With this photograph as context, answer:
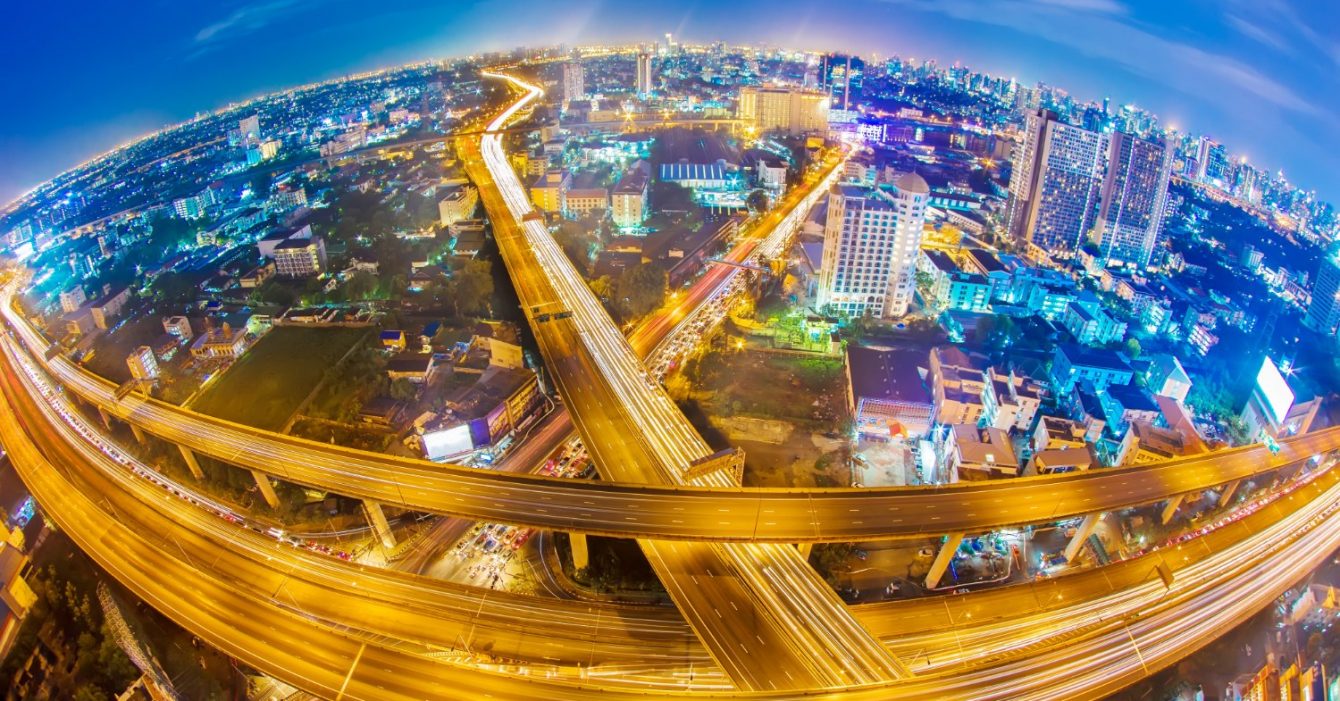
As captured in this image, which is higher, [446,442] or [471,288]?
[471,288]

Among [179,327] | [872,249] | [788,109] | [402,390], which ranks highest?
[788,109]

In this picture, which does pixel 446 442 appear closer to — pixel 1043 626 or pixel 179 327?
pixel 179 327

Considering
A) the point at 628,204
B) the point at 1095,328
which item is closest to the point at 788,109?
the point at 628,204

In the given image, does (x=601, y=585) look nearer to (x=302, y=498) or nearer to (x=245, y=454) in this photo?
(x=302, y=498)

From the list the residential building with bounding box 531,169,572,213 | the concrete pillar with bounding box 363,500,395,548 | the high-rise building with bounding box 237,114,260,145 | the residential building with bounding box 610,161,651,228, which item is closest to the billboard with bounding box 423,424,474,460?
the concrete pillar with bounding box 363,500,395,548

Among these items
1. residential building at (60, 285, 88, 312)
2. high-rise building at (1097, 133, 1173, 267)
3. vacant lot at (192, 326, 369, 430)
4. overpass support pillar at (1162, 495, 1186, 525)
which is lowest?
overpass support pillar at (1162, 495, 1186, 525)

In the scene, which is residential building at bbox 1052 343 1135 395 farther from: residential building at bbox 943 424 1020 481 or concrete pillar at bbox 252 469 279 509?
concrete pillar at bbox 252 469 279 509

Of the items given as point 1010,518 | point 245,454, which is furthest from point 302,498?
point 1010,518
